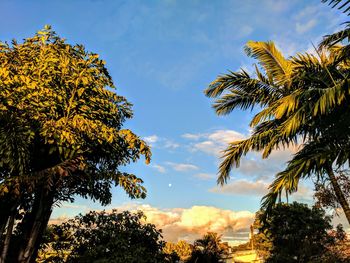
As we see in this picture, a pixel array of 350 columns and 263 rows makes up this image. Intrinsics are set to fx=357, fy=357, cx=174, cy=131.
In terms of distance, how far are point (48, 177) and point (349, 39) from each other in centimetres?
742

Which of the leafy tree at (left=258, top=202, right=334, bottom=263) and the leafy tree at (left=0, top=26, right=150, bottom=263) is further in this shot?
the leafy tree at (left=258, top=202, right=334, bottom=263)

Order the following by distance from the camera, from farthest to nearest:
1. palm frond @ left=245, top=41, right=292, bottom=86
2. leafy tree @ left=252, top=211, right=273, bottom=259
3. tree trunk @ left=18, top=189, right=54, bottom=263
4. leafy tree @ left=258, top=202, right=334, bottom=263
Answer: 1. leafy tree @ left=252, top=211, right=273, bottom=259
2. leafy tree @ left=258, top=202, right=334, bottom=263
3. palm frond @ left=245, top=41, right=292, bottom=86
4. tree trunk @ left=18, top=189, right=54, bottom=263

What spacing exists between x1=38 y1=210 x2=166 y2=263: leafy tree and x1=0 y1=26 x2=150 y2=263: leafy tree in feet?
5.69

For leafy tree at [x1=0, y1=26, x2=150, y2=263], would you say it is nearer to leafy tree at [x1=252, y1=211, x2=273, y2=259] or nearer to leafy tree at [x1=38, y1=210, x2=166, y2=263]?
leafy tree at [x1=38, y1=210, x2=166, y2=263]

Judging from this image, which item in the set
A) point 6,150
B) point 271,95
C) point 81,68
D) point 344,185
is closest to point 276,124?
point 271,95

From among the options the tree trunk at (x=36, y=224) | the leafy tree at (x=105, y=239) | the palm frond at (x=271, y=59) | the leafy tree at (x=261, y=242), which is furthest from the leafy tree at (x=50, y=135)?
the leafy tree at (x=261, y=242)

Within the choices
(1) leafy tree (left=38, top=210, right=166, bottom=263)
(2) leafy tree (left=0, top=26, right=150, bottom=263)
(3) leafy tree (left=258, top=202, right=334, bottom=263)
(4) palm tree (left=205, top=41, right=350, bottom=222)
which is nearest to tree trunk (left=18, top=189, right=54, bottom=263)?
(2) leafy tree (left=0, top=26, right=150, bottom=263)

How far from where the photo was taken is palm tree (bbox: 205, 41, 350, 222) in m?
7.84

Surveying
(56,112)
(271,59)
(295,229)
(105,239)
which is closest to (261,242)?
(295,229)

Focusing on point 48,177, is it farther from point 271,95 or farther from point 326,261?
point 326,261

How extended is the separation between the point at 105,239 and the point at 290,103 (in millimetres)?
9635

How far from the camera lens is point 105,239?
47.1 ft

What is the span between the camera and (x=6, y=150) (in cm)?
902

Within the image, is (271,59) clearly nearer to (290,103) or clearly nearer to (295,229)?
(290,103)
